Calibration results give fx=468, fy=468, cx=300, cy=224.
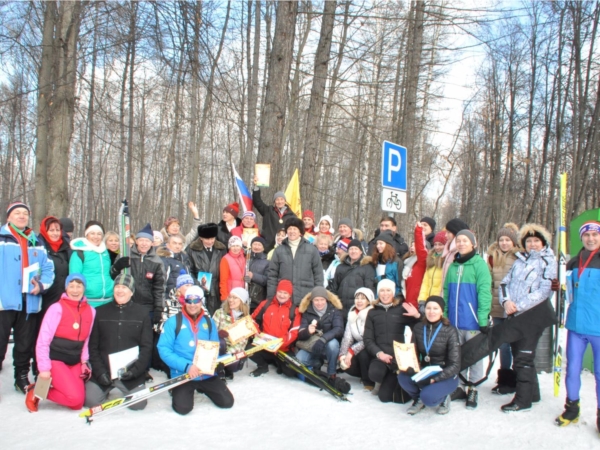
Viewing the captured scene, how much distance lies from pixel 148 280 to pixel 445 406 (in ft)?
11.9

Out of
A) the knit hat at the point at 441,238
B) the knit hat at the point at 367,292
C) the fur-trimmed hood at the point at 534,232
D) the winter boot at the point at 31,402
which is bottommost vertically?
the winter boot at the point at 31,402

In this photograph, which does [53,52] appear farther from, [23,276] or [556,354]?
[556,354]

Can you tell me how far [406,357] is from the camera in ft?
15.9

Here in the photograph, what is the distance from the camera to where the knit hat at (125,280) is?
16.9 feet

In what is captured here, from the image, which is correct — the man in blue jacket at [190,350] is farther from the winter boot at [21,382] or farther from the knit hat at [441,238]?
the knit hat at [441,238]

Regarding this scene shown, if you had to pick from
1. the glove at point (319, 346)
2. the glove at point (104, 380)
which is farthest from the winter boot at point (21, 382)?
the glove at point (319, 346)

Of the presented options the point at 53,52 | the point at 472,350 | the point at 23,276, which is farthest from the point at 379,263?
the point at 53,52

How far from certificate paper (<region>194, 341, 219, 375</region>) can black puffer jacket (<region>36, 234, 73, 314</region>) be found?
6.30 ft

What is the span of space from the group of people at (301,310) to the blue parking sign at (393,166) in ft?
2.27

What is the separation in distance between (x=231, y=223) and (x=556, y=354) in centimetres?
496

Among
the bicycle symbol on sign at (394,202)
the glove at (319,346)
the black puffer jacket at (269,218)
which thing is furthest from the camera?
the black puffer jacket at (269,218)

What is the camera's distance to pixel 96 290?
538 cm

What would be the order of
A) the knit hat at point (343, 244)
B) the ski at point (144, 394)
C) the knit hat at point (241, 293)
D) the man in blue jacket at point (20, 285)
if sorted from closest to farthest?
the ski at point (144, 394)
the man in blue jacket at point (20, 285)
the knit hat at point (241, 293)
the knit hat at point (343, 244)

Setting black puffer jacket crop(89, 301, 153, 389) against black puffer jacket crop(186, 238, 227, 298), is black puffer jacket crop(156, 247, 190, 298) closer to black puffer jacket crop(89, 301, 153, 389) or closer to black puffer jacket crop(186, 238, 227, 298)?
black puffer jacket crop(186, 238, 227, 298)
